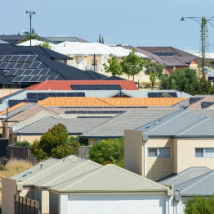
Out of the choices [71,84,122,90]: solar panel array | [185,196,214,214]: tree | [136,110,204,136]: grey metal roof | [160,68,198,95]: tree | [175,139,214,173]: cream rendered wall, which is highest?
[160,68,198,95]: tree

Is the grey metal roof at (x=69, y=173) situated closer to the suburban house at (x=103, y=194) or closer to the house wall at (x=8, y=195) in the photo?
the suburban house at (x=103, y=194)

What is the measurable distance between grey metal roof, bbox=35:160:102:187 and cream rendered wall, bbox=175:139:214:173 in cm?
372

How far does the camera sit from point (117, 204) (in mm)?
35625

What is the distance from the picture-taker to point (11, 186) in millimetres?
41719

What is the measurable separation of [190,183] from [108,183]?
3795 millimetres

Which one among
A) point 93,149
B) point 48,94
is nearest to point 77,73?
point 48,94

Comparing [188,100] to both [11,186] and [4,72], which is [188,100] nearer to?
[4,72]

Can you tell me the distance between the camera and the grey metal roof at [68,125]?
6685cm

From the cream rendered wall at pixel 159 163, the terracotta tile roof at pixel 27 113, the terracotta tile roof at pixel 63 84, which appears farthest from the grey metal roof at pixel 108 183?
the terracotta tile roof at pixel 63 84

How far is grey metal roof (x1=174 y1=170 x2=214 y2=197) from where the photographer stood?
3624 cm

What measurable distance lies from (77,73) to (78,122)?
57018mm

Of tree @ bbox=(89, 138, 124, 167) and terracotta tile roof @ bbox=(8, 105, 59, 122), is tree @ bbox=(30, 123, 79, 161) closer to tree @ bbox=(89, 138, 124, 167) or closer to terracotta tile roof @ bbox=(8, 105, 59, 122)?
tree @ bbox=(89, 138, 124, 167)

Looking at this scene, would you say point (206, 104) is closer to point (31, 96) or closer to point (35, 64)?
point (31, 96)

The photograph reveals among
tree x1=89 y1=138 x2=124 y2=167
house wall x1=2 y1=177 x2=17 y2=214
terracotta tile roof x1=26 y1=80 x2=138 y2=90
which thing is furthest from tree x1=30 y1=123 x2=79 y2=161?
terracotta tile roof x1=26 y1=80 x2=138 y2=90
